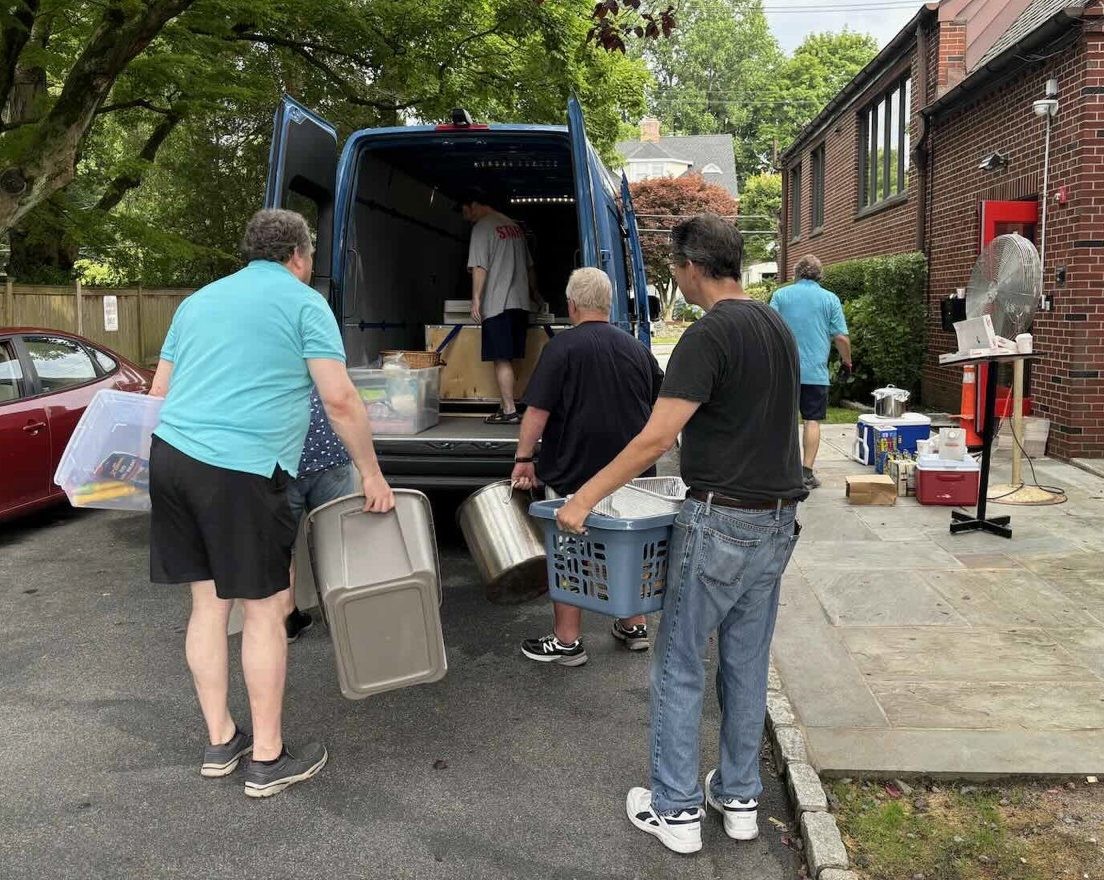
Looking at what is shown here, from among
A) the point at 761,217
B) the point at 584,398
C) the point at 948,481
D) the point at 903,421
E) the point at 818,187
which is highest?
the point at 761,217

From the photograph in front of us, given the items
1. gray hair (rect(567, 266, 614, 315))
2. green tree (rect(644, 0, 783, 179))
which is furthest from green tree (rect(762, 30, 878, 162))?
gray hair (rect(567, 266, 614, 315))

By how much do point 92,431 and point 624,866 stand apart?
7.84 ft

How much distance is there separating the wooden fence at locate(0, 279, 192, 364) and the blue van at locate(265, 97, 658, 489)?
637 centimetres

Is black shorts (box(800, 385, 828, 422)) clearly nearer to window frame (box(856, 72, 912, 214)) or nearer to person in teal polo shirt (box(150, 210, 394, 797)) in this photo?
person in teal polo shirt (box(150, 210, 394, 797))

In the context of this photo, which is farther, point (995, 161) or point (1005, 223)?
point (995, 161)

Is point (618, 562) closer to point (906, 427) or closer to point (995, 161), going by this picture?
point (906, 427)

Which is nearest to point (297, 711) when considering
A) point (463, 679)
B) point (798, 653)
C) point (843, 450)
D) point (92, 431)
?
point (463, 679)

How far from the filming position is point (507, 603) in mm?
4391

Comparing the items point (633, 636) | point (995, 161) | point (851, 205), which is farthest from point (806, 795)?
point (851, 205)

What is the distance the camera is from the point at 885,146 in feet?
51.7

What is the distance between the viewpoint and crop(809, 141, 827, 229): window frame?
2030 centimetres

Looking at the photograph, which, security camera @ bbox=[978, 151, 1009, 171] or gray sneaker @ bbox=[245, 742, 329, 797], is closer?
gray sneaker @ bbox=[245, 742, 329, 797]

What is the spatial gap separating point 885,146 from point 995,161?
17.9ft

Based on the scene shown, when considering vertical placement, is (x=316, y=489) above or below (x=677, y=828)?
above
